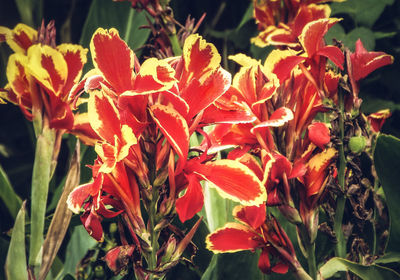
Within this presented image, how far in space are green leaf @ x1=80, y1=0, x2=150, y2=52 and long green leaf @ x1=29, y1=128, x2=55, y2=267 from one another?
1.46 ft

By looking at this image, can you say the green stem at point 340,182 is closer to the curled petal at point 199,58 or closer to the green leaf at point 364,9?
the curled petal at point 199,58

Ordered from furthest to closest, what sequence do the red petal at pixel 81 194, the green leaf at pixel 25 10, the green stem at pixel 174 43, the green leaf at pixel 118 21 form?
the green leaf at pixel 25 10, the green leaf at pixel 118 21, the green stem at pixel 174 43, the red petal at pixel 81 194

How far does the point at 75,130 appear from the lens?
67 cm

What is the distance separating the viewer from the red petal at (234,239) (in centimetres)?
50

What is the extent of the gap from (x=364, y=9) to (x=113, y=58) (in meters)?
0.70

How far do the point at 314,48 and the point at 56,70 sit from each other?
305 millimetres

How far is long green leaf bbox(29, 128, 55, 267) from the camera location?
0.57 metres

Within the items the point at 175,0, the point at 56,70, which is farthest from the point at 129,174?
the point at 175,0

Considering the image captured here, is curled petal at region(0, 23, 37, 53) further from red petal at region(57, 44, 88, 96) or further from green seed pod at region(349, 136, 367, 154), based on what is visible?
green seed pod at region(349, 136, 367, 154)

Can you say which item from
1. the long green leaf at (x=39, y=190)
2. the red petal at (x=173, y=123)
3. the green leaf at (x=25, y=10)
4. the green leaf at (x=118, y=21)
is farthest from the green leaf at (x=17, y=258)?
the green leaf at (x=25, y=10)

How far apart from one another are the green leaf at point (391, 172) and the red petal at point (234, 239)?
0.53 ft

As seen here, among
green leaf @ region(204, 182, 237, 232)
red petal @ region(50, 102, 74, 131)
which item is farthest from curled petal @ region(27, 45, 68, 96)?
green leaf @ region(204, 182, 237, 232)

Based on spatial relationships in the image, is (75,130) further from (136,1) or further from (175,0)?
(175,0)

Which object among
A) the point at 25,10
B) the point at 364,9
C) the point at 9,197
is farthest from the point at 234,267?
the point at 25,10
